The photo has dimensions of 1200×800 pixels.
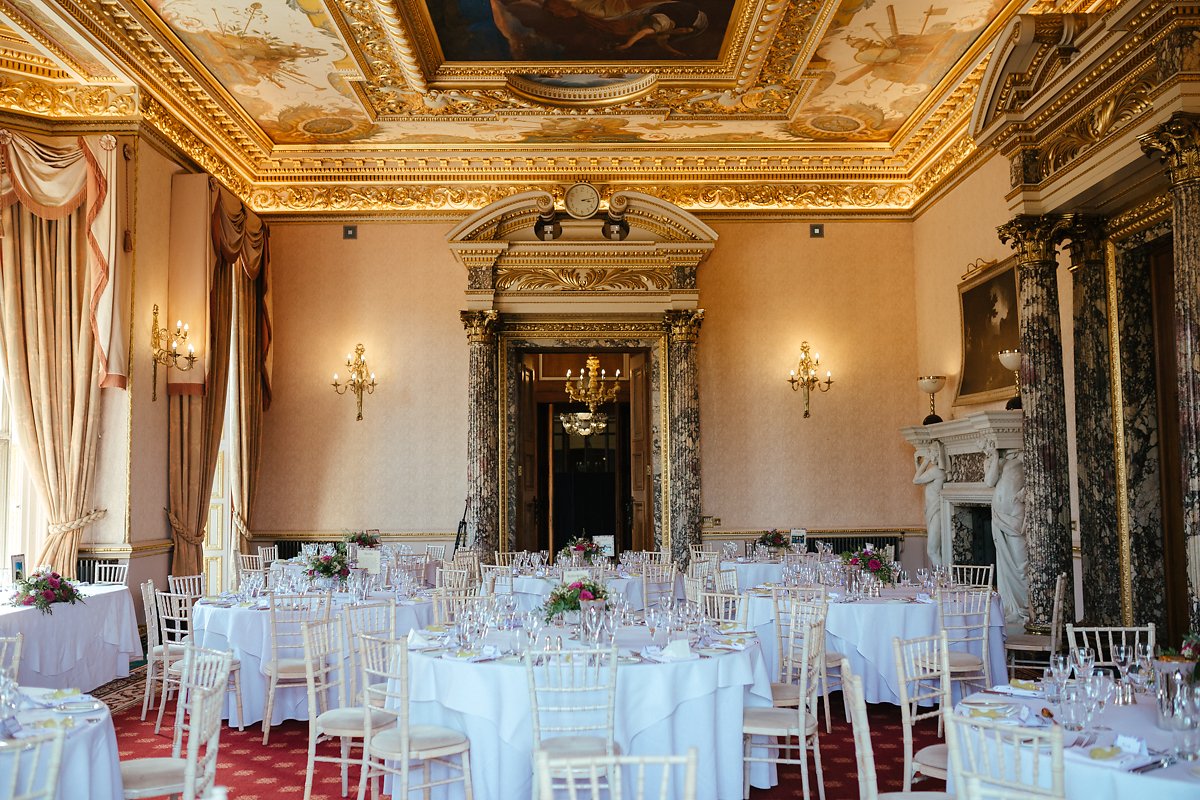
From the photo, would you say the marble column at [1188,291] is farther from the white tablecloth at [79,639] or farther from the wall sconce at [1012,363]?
the white tablecloth at [79,639]

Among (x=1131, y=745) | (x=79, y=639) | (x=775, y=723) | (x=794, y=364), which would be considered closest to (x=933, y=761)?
(x=775, y=723)

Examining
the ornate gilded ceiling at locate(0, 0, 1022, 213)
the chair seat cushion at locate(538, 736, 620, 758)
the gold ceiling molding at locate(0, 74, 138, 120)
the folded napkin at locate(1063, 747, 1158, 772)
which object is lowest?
the chair seat cushion at locate(538, 736, 620, 758)

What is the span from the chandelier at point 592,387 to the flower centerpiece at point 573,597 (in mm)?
9714

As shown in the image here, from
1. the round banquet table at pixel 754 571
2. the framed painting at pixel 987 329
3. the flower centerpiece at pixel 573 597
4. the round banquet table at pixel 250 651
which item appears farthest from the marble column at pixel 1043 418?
the round banquet table at pixel 250 651

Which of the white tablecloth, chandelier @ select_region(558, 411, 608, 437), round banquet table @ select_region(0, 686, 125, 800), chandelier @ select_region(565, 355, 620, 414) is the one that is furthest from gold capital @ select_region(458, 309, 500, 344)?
round banquet table @ select_region(0, 686, 125, 800)

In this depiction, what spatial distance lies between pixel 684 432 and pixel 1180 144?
22.7ft

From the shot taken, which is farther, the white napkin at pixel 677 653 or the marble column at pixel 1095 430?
the marble column at pixel 1095 430

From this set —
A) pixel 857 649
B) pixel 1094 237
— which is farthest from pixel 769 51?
pixel 857 649

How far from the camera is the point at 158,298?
10273mm

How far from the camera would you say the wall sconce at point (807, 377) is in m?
12.9

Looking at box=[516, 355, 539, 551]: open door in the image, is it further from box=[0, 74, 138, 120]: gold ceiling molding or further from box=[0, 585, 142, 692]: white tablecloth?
box=[0, 74, 138, 120]: gold ceiling molding

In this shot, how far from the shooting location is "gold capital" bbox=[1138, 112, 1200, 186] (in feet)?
20.2

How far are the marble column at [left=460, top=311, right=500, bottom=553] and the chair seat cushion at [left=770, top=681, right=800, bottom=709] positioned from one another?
20.6ft

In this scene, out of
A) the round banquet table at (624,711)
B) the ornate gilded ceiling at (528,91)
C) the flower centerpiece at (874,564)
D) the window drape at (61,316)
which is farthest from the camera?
the ornate gilded ceiling at (528,91)
